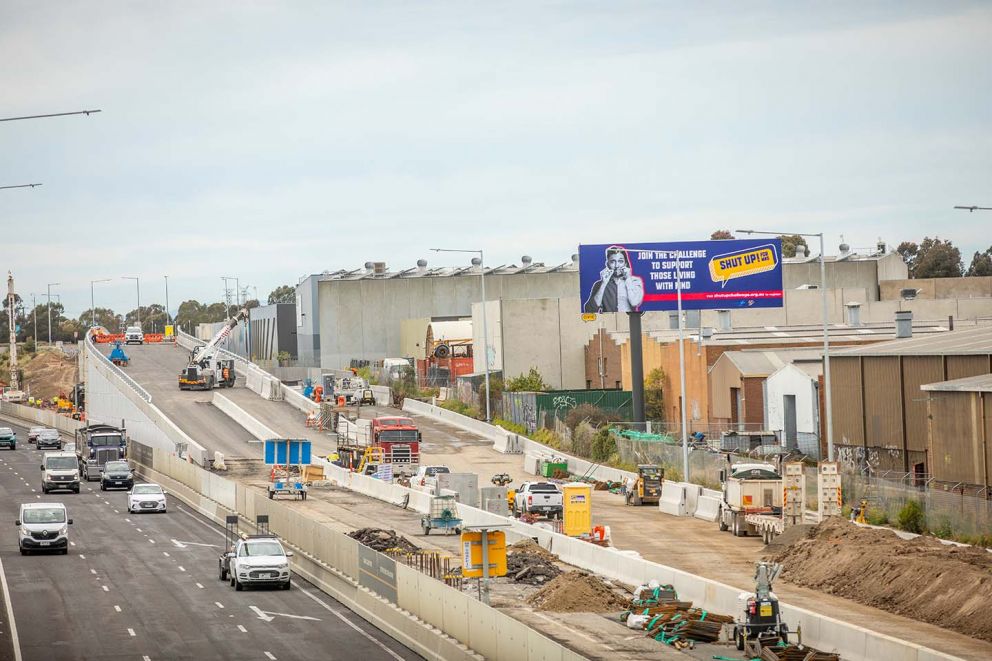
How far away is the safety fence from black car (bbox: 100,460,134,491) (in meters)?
21.0

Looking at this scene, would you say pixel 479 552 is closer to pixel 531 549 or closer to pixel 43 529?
pixel 531 549

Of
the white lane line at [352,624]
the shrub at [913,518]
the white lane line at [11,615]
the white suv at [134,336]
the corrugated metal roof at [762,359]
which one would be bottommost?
the white lane line at [352,624]

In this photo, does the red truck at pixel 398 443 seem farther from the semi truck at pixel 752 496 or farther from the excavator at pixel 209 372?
the excavator at pixel 209 372

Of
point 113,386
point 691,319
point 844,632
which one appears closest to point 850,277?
→ point 691,319

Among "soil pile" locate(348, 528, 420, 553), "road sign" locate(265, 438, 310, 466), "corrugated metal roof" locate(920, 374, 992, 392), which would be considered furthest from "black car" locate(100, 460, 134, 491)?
"corrugated metal roof" locate(920, 374, 992, 392)

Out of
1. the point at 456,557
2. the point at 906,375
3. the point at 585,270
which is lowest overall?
the point at 456,557

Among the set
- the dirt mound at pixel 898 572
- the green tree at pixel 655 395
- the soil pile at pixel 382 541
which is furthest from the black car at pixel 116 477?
the dirt mound at pixel 898 572

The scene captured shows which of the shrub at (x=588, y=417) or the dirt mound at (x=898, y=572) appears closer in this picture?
the dirt mound at (x=898, y=572)

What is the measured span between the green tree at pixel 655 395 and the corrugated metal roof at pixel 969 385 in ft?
124

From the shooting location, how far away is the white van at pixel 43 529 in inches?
1889

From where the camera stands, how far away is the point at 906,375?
54.7 m

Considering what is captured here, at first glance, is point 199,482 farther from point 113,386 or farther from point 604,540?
point 113,386

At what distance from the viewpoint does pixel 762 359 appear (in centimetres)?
7500

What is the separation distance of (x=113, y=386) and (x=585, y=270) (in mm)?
47419
